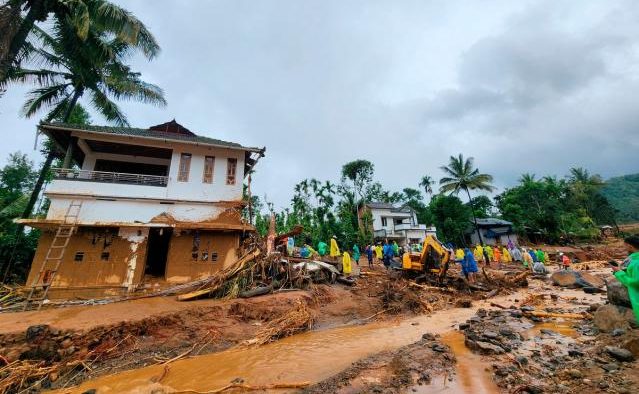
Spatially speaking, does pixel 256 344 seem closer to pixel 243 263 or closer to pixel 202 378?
pixel 202 378

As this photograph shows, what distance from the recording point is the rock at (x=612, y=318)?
6118 mm

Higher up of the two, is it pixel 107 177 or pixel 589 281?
pixel 107 177

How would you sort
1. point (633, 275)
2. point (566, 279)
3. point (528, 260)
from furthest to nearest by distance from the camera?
point (528, 260) < point (566, 279) < point (633, 275)

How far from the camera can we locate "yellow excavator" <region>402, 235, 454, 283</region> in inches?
541

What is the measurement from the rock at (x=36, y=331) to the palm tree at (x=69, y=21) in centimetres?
757

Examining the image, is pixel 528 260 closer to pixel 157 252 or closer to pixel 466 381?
pixel 466 381

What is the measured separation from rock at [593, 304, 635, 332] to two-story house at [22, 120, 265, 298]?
41.0 ft

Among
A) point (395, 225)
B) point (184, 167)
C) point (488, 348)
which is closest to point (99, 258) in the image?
point (184, 167)

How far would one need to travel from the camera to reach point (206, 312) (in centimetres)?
965

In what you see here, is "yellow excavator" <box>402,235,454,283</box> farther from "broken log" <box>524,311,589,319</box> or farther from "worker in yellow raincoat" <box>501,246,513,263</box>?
"worker in yellow raincoat" <box>501,246,513,263</box>

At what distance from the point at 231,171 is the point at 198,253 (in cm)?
441

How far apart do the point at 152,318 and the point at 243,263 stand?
409 centimetres

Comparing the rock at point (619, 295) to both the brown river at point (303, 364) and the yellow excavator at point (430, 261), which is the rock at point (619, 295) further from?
the yellow excavator at point (430, 261)

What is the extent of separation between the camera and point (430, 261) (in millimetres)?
14508
